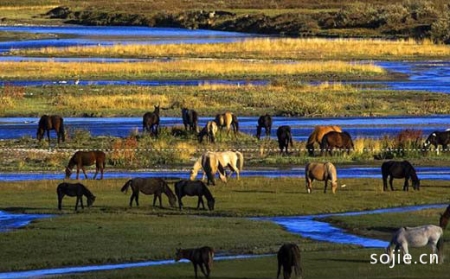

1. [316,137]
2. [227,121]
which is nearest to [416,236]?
[316,137]

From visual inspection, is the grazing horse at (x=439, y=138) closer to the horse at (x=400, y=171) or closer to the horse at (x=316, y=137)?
the horse at (x=316, y=137)

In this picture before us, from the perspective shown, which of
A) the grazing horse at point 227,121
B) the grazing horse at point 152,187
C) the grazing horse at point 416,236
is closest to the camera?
the grazing horse at point 416,236

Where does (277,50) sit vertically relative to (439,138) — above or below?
below

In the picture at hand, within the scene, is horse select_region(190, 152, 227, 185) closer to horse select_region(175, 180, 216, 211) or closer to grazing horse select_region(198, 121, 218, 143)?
horse select_region(175, 180, 216, 211)

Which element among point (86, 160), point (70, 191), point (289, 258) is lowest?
→ point (86, 160)

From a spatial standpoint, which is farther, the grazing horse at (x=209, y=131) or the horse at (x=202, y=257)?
the grazing horse at (x=209, y=131)

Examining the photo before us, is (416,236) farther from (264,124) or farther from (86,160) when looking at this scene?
(264,124)

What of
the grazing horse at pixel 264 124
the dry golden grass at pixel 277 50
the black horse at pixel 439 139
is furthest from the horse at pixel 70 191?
the dry golden grass at pixel 277 50

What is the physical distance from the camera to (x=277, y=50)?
8556 centimetres

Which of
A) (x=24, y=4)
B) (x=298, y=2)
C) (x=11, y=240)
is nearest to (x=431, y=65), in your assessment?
(x=11, y=240)

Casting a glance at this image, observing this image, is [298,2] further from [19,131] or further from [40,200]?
[40,200]

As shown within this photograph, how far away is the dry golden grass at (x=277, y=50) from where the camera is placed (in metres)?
82.2

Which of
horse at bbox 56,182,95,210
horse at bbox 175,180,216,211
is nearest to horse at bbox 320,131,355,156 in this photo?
horse at bbox 175,180,216,211

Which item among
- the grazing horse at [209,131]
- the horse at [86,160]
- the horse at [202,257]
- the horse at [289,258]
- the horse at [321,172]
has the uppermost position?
the horse at [289,258]
